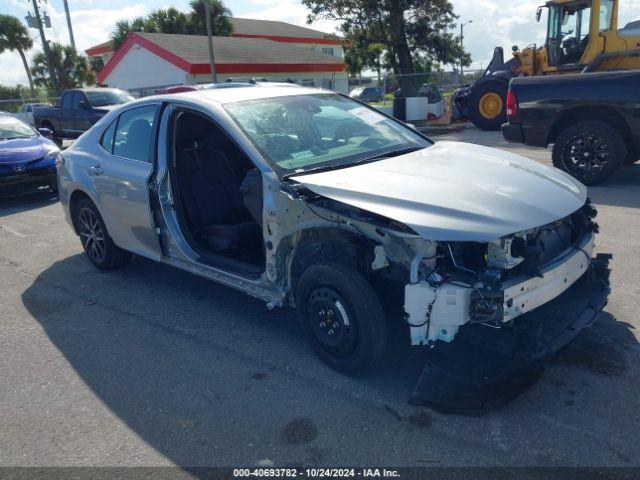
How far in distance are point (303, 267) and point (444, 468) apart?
140cm

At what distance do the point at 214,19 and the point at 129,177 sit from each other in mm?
37861

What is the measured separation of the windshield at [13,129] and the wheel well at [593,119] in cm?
921

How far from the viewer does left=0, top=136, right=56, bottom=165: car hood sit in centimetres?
885

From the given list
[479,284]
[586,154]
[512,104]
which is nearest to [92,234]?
[479,284]

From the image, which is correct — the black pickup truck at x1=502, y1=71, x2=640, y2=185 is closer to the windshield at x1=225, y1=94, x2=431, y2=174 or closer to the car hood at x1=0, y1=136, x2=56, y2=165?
the windshield at x1=225, y1=94, x2=431, y2=174

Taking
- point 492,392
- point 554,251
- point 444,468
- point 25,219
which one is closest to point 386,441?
point 444,468

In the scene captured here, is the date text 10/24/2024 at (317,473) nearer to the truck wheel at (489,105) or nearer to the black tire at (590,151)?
the black tire at (590,151)

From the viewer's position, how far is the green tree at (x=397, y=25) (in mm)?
25605

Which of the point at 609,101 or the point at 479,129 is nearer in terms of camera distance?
the point at 609,101

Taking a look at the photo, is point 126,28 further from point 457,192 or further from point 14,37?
point 457,192

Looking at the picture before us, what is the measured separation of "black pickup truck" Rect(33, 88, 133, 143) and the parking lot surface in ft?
38.8

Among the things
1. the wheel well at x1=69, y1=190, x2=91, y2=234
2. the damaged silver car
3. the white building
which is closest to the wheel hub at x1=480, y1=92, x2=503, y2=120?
the damaged silver car

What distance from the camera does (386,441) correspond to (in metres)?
2.71

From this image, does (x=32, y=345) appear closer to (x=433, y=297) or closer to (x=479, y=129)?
(x=433, y=297)
